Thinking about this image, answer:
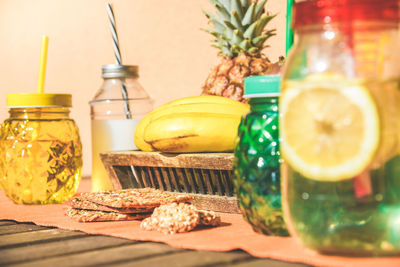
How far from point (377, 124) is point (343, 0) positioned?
0.42 ft

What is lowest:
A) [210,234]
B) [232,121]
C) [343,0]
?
[210,234]

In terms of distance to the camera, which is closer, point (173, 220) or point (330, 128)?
point (330, 128)

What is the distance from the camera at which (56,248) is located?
71cm

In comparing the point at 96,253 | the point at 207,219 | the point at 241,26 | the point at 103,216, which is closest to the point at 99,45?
the point at 241,26

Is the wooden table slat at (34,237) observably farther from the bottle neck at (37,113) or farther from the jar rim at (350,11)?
the jar rim at (350,11)

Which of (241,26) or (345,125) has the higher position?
(241,26)

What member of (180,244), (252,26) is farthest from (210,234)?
(252,26)

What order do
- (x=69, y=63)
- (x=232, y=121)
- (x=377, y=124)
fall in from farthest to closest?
1. (x=69, y=63)
2. (x=232, y=121)
3. (x=377, y=124)

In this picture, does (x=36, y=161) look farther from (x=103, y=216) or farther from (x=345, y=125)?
(x=345, y=125)

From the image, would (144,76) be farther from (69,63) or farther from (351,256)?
(351,256)

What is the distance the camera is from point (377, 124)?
21.1 inches

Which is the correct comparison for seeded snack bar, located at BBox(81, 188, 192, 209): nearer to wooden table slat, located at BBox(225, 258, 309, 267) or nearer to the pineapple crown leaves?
wooden table slat, located at BBox(225, 258, 309, 267)

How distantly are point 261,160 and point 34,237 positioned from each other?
1.13 feet

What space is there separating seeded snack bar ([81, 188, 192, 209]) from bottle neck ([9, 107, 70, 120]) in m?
0.26
